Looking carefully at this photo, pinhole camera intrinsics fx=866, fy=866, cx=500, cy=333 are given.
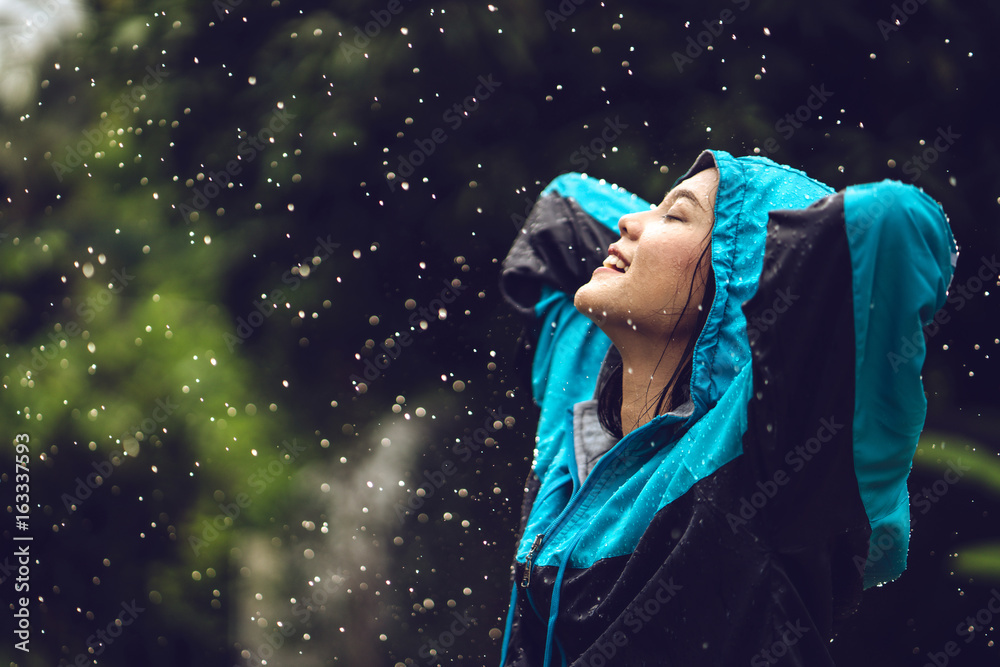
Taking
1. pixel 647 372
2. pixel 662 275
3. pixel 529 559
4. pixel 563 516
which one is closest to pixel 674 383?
pixel 647 372

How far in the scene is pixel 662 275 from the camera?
58.8 inches

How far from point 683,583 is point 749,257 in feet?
1.79

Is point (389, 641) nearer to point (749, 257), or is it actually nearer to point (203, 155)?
point (203, 155)

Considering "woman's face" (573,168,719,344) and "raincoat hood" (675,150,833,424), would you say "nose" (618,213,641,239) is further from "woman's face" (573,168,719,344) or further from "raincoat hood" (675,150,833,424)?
"raincoat hood" (675,150,833,424)

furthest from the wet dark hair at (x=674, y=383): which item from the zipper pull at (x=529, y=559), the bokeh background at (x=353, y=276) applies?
the bokeh background at (x=353, y=276)

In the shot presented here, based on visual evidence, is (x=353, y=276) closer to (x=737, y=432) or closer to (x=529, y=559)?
(x=529, y=559)

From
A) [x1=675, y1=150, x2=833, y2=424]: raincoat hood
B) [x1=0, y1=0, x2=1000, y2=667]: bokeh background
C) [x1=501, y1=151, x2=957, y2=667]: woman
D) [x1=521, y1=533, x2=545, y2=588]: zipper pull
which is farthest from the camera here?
[x1=0, y1=0, x2=1000, y2=667]: bokeh background

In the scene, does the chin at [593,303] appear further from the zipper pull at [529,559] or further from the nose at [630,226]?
the zipper pull at [529,559]

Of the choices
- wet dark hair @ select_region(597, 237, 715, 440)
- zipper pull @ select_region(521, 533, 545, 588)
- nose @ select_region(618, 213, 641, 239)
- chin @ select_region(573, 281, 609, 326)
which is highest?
nose @ select_region(618, 213, 641, 239)

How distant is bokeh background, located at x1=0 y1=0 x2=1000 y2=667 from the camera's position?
2.48 m

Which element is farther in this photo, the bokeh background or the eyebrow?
the bokeh background

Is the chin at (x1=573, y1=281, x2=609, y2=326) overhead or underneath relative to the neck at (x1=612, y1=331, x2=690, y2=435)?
overhead

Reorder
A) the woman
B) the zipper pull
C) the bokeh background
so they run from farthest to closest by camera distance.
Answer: the bokeh background → the zipper pull → the woman

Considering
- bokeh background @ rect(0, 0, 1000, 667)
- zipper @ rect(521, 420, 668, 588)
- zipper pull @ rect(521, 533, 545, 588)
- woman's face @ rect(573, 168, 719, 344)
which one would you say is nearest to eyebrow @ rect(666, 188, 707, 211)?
woman's face @ rect(573, 168, 719, 344)
